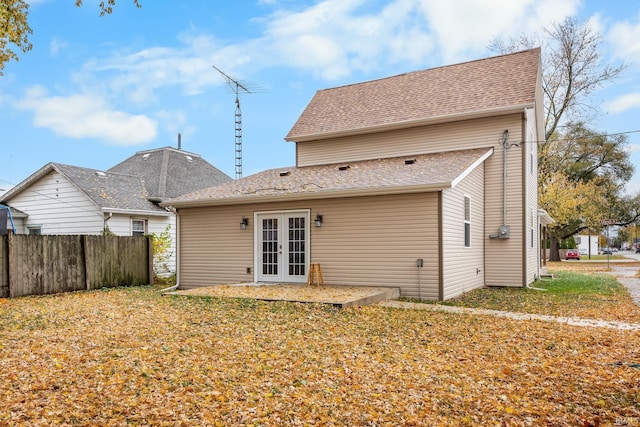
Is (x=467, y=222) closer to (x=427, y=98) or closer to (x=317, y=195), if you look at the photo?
(x=317, y=195)

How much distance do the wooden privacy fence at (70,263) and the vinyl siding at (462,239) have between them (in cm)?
909

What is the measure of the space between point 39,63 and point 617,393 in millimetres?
15813

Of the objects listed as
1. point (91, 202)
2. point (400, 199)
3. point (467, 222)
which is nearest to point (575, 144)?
point (467, 222)

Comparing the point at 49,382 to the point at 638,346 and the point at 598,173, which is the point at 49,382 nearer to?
the point at 638,346

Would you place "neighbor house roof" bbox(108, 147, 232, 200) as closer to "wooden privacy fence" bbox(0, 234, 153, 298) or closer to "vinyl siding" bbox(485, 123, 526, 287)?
"wooden privacy fence" bbox(0, 234, 153, 298)

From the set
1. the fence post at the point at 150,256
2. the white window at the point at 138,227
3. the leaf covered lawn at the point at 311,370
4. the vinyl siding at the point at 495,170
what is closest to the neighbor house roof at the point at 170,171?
the white window at the point at 138,227

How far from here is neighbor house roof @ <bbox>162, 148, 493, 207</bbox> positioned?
10336 mm

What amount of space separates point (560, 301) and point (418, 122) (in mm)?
6232

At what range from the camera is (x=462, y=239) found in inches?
455

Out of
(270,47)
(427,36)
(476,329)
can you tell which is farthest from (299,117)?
(476,329)

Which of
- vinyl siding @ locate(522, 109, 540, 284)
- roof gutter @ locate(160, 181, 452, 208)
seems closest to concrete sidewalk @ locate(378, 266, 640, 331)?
roof gutter @ locate(160, 181, 452, 208)

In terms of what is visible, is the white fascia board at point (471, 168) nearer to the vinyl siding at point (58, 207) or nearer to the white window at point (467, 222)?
the white window at point (467, 222)

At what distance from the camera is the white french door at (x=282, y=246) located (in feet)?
38.9

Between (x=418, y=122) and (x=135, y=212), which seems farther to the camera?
(x=135, y=212)
